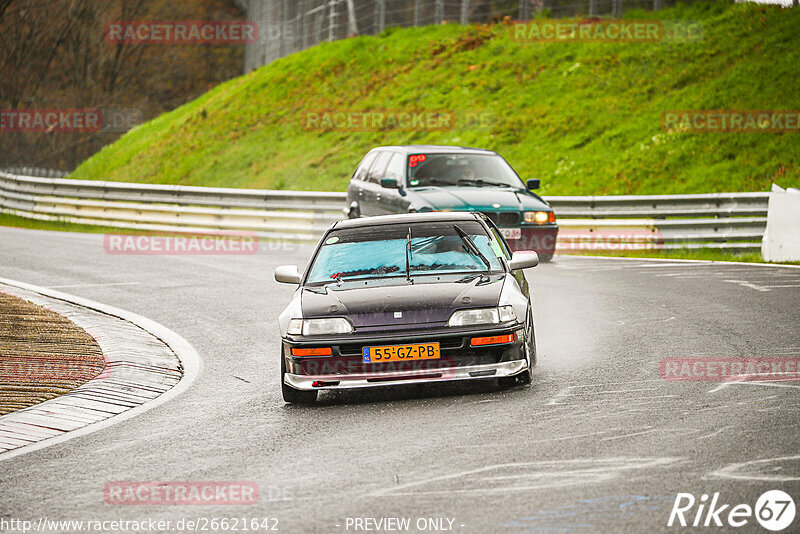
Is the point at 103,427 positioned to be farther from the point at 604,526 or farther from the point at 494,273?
the point at 604,526

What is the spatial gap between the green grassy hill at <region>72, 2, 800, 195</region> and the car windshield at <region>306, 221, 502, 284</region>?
13.9 m

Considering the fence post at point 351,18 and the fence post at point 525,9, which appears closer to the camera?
the fence post at point 525,9

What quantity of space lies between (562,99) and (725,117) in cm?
592

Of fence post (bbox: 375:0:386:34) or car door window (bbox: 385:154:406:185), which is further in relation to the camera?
fence post (bbox: 375:0:386:34)

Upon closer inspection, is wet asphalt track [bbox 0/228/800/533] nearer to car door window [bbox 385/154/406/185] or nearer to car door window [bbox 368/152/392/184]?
car door window [bbox 385/154/406/185]

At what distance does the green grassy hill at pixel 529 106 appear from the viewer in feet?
79.2

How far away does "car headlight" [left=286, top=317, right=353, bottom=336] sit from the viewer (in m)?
7.81

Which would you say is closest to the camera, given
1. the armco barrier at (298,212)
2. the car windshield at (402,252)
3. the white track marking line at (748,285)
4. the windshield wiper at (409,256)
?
the windshield wiper at (409,256)

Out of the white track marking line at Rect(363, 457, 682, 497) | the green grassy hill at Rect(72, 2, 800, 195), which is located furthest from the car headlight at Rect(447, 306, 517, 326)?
the green grassy hill at Rect(72, 2, 800, 195)

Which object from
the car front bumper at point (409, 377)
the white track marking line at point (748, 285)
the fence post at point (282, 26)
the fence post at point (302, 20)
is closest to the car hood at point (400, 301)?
the car front bumper at point (409, 377)

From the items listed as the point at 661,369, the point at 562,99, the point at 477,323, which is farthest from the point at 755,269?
the point at 562,99

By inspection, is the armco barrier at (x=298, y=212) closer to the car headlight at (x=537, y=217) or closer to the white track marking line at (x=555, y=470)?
the car headlight at (x=537, y=217)

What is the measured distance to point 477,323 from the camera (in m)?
7.79

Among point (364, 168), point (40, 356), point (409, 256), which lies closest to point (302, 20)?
point (364, 168)
